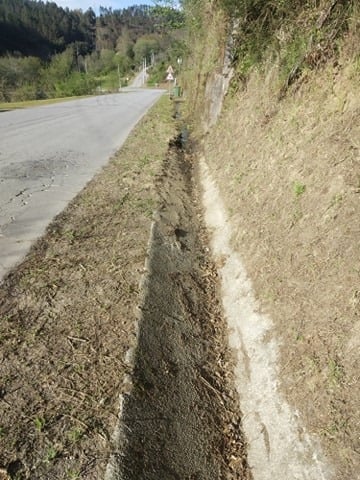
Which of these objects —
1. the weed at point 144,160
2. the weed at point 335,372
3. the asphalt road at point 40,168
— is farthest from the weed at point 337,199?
the weed at point 144,160

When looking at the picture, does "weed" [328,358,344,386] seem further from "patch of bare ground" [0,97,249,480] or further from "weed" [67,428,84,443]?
"weed" [67,428,84,443]

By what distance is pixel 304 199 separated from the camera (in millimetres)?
4113

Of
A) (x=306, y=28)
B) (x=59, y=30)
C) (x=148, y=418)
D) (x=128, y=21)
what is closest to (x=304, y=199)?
(x=148, y=418)

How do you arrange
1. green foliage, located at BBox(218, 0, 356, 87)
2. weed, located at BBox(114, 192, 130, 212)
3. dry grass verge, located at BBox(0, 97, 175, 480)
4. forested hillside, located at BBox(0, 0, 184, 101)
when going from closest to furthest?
dry grass verge, located at BBox(0, 97, 175, 480) → green foliage, located at BBox(218, 0, 356, 87) → weed, located at BBox(114, 192, 130, 212) → forested hillside, located at BBox(0, 0, 184, 101)

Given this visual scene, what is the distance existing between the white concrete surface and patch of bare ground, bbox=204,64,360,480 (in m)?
0.09

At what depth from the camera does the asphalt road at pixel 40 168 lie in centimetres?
529

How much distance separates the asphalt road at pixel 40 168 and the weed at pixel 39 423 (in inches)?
85.5

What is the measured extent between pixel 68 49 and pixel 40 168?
102017 mm

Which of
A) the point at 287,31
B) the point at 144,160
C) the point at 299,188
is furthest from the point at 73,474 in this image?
the point at 144,160

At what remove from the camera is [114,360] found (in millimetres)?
3045

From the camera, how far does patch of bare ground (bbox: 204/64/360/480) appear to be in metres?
2.52

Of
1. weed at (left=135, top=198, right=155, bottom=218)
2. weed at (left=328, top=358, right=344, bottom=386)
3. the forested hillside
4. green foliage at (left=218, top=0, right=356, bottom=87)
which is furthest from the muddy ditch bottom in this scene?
the forested hillside

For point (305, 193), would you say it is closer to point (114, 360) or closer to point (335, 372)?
point (335, 372)

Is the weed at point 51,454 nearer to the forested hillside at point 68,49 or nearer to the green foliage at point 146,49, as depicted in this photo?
the forested hillside at point 68,49
